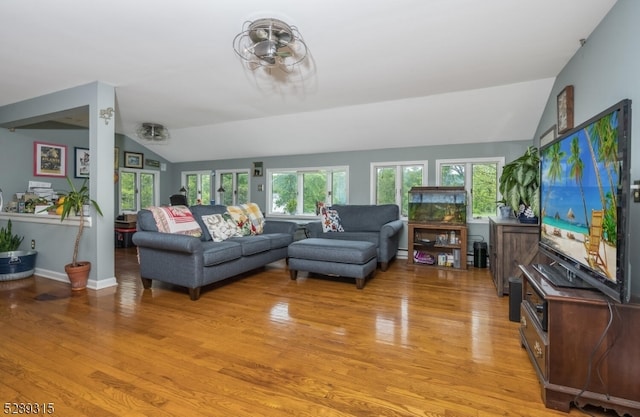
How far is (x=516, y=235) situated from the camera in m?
3.02

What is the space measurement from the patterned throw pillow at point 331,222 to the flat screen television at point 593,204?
3.11m

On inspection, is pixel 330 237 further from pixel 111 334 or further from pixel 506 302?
pixel 111 334

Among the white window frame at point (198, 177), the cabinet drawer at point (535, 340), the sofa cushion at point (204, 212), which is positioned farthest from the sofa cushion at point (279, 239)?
the white window frame at point (198, 177)

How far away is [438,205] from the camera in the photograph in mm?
4715

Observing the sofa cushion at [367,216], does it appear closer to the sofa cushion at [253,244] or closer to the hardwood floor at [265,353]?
the sofa cushion at [253,244]

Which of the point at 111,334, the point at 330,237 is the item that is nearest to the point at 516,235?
the point at 330,237

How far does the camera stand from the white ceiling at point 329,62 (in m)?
2.06

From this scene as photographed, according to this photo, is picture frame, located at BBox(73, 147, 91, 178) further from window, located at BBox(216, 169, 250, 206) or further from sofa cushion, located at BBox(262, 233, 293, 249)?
sofa cushion, located at BBox(262, 233, 293, 249)

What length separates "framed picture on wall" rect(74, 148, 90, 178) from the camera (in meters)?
5.24

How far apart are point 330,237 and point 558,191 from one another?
315 cm

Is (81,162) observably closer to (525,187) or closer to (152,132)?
(152,132)

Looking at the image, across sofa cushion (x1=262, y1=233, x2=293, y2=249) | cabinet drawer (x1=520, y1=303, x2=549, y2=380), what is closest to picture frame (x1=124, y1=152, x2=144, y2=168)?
sofa cushion (x1=262, y1=233, x2=293, y2=249)

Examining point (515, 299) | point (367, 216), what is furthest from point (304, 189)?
point (515, 299)

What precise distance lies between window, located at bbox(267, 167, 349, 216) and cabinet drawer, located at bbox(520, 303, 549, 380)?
3.83m
